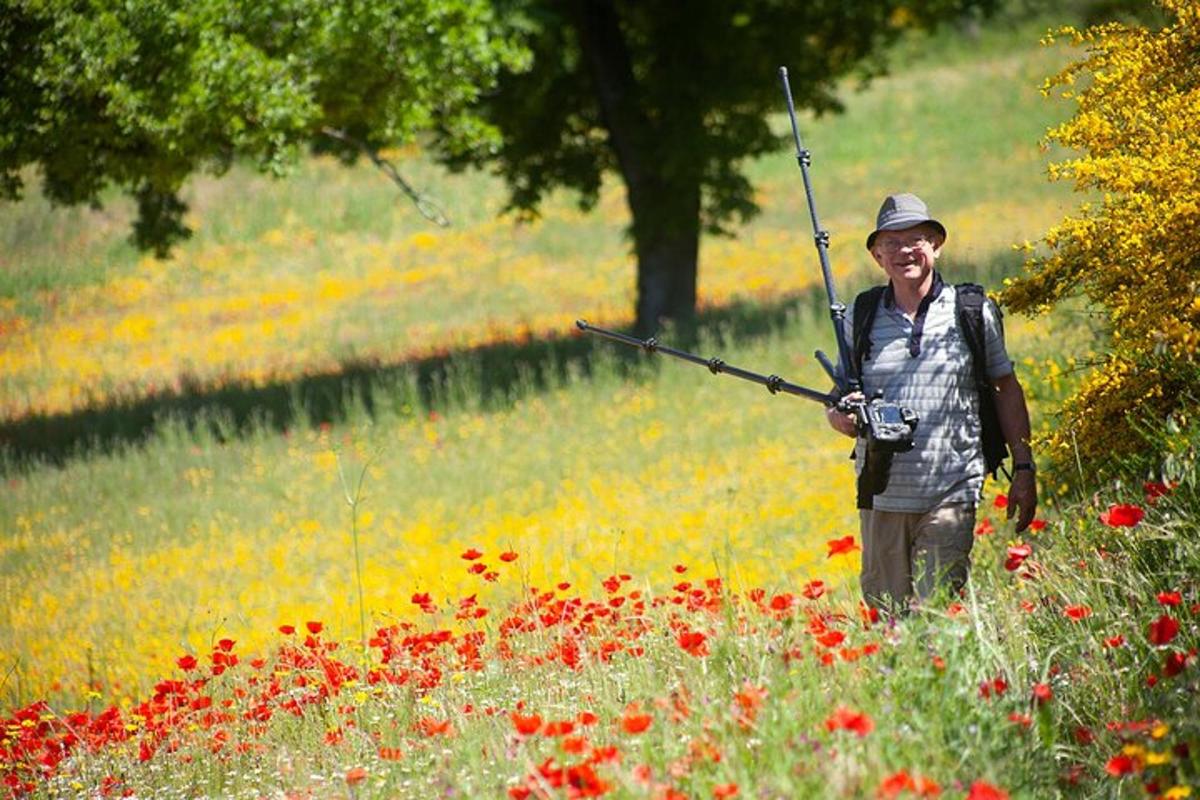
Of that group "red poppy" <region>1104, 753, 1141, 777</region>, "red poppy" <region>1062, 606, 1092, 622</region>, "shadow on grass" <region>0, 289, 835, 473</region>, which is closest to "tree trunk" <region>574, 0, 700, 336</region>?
"shadow on grass" <region>0, 289, 835, 473</region>

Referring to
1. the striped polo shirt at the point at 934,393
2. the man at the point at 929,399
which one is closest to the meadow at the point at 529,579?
the man at the point at 929,399

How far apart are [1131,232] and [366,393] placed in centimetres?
1303

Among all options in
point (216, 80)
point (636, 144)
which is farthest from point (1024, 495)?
point (636, 144)

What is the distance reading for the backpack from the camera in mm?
5617

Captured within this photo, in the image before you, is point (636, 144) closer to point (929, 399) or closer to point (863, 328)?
point (863, 328)

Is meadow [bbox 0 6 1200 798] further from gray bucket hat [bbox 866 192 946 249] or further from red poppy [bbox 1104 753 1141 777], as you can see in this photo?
gray bucket hat [bbox 866 192 946 249]

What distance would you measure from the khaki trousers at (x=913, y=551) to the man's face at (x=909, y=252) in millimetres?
853

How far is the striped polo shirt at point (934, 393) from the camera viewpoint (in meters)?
5.61

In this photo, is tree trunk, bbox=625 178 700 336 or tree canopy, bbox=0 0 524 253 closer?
tree canopy, bbox=0 0 524 253

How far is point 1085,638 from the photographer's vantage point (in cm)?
498

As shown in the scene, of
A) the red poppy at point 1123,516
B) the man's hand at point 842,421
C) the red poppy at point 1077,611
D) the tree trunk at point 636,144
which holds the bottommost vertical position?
the red poppy at point 1077,611

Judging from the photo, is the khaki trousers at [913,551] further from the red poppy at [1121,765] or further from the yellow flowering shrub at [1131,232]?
the red poppy at [1121,765]

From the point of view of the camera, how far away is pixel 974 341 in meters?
5.61

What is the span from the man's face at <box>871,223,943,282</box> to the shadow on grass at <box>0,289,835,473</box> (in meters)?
9.56
